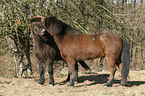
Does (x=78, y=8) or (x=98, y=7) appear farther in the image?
(x=78, y=8)

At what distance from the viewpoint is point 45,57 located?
19.2 ft

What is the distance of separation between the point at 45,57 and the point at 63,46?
0.73 metres

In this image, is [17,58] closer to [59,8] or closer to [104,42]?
[59,8]

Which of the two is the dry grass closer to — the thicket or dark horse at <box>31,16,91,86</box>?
dark horse at <box>31,16,91,86</box>

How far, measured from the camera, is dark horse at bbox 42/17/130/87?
516cm

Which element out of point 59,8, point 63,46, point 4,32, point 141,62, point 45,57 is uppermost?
point 59,8

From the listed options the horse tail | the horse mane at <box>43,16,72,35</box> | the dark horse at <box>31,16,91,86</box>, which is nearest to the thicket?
the dark horse at <box>31,16,91,86</box>

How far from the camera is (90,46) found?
5289 mm

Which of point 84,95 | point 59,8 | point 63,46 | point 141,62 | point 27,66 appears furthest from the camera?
point 141,62

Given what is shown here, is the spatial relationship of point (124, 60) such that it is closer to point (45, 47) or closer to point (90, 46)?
point (90, 46)

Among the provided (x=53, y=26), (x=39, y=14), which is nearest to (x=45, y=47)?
(x=53, y=26)

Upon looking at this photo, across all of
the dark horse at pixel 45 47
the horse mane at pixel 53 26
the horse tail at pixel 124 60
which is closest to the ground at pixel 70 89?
the horse tail at pixel 124 60

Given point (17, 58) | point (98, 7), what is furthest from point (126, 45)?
point (17, 58)

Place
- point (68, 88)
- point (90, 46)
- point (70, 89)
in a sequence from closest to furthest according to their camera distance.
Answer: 1. point (70, 89)
2. point (68, 88)
3. point (90, 46)
